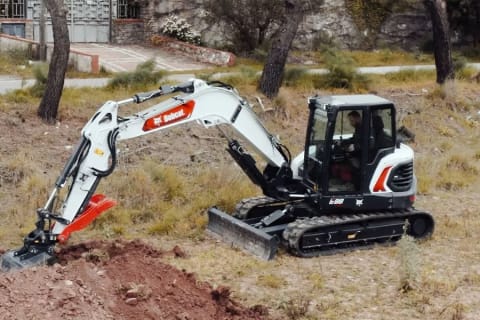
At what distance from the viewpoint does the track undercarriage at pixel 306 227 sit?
12.1 meters

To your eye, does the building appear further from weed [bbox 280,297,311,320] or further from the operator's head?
weed [bbox 280,297,311,320]

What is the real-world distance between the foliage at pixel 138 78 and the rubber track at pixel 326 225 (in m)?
9.58

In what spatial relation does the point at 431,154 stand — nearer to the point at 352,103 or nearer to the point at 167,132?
the point at 167,132

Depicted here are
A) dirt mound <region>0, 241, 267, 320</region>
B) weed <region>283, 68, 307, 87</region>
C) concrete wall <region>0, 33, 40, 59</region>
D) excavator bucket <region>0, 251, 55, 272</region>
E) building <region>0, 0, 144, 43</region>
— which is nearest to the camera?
dirt mound <region>0, 241, 267, 320</region>

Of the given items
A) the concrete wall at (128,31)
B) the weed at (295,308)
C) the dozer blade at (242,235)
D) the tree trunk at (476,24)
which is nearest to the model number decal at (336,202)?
the dozer blade at (242,235)

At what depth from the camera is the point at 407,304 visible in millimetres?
10352

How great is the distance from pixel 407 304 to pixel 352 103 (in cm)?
332

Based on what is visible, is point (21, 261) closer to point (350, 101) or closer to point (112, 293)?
point (112, 293)

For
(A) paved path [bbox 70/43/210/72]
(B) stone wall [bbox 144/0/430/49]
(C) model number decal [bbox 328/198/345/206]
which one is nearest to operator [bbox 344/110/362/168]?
(C) model number decal [bbox 328/198/345/206]

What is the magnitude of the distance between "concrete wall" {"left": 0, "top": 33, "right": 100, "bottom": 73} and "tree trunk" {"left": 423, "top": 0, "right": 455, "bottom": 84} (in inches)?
390

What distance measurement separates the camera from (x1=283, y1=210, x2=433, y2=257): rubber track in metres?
12.0

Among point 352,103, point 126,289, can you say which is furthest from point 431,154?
point 126,289

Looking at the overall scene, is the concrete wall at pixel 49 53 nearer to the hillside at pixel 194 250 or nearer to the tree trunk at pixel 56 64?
the hillside at pixel 194 250

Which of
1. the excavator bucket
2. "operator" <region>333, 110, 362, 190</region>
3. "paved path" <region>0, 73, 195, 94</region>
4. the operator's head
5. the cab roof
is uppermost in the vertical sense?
the cab roof
